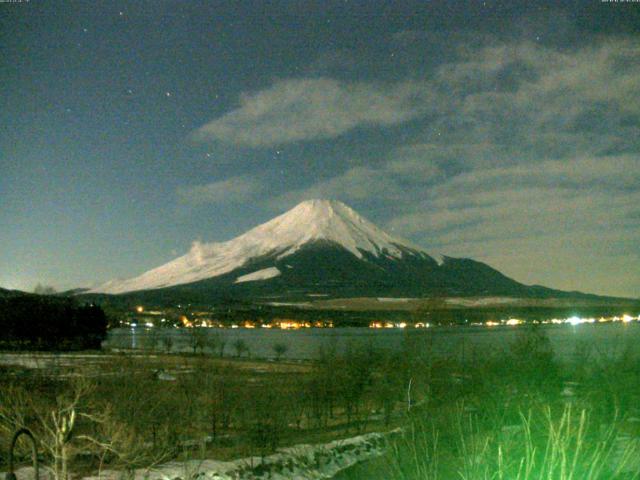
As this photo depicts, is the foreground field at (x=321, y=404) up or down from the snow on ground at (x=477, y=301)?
down

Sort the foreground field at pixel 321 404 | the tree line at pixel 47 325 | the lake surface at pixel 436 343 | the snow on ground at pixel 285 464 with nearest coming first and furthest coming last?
the foreground field at pixel 321 404, the snow on ground at pixel 285 464, the lake surface at pixel 436 343, the tree line at pixel 47 325

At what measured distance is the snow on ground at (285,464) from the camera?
18141mm

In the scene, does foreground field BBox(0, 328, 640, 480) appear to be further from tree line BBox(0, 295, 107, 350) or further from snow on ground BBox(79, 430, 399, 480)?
tree line BBox(0, 295, 107, 350)

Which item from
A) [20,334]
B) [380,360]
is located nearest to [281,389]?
[380,360]

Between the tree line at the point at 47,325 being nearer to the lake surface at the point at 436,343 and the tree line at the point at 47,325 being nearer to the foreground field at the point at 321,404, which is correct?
the lake surface at the point at 436,343

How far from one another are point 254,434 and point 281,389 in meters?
15.8

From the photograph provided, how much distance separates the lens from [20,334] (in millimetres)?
87750

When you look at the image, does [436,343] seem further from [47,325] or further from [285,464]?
[285,464]

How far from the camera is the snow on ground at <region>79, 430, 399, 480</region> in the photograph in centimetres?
1814

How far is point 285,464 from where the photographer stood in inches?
842

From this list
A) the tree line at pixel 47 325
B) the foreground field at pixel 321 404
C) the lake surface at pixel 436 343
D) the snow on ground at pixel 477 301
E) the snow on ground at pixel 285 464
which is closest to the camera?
the foreground field at pixel 321 404

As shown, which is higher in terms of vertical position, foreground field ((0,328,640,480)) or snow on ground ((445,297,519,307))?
snow on ground ((445,297,519,307))

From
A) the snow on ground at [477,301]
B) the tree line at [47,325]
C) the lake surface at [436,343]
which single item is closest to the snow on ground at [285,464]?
the lake surface at [436,343]

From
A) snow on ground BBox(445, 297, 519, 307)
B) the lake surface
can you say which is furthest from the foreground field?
snow on ground BBox(445, 297, 519, 307)
